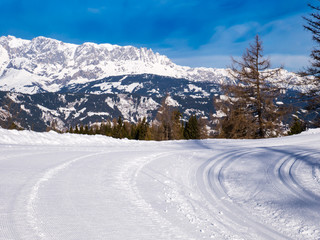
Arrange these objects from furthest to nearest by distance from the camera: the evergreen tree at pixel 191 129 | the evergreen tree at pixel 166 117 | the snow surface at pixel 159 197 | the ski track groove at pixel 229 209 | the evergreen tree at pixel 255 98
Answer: the evergreen tree at pixel 191 129
the evergreen tree at pixel 166 117
the evergreen tree at pixel 255 98
the ski track groove at pixel 229 209
the snow surface at pixel 159 197

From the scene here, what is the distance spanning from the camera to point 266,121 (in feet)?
84.9

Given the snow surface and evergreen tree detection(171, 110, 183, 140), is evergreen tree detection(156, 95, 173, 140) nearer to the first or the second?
evergreen tree detection(171, 110, 183, 140)

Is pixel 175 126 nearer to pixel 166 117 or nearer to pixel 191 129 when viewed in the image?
pixel 166 117

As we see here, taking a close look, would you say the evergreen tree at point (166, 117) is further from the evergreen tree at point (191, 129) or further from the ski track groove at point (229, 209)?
the ski track groove at point (229, 209)

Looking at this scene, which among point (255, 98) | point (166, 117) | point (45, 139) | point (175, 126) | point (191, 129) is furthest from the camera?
point (191, 129)

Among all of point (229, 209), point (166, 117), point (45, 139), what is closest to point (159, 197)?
point (229, 209)

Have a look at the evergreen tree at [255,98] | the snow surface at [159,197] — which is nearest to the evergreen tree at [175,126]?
the evergreen tree at [255,98]

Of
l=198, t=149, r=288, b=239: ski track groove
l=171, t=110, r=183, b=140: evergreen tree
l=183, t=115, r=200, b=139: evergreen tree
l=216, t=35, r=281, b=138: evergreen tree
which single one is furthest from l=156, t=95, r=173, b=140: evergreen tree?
l=198, t=149, r=288, b=239: ski track groove

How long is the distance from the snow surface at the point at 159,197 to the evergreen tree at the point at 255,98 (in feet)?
53.7

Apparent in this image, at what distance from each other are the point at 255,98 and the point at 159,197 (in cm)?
2250

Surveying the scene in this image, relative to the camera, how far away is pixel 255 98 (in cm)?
2583

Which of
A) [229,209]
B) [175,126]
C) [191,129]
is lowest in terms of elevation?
[229,209]

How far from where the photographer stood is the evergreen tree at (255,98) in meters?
25.4

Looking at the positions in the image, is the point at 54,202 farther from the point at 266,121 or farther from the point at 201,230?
the point at 266,121
